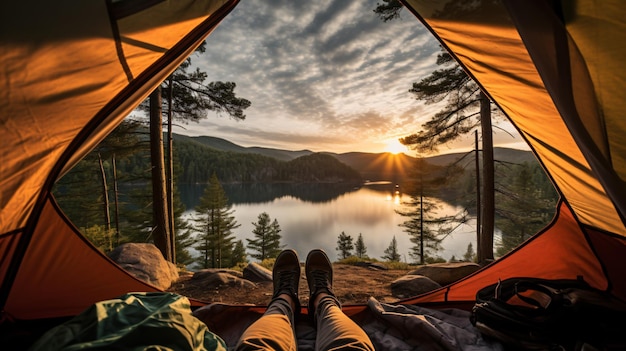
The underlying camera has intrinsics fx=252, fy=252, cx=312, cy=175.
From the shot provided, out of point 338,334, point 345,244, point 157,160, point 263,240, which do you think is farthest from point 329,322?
point 345,244

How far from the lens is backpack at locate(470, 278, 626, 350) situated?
1.39 metres

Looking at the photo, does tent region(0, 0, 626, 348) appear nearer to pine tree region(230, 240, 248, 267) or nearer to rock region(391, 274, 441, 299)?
rock region(391, 274, 441, 299)

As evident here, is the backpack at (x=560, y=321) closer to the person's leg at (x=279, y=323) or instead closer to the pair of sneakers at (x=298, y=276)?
the pair of sneakers at (x=298, y=276)

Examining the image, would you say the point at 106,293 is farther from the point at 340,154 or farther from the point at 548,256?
the point at 340,154

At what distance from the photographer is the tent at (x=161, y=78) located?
0.98 metres

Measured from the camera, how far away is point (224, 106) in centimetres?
638

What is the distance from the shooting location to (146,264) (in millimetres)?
4457

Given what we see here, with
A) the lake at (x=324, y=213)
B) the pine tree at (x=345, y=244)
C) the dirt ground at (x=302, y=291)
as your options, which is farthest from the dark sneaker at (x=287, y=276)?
the lake at (x=324, y=213)

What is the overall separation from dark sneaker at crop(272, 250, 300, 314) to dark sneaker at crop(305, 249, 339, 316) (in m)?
0.12

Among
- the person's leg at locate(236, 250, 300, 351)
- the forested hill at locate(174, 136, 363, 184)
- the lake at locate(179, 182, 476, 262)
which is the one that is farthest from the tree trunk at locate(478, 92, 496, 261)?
the forested hill at locate(174, 136, 363, 184)

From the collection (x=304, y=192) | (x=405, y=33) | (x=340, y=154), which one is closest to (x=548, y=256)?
(x=405, y=33)

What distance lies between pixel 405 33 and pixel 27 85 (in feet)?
13.2

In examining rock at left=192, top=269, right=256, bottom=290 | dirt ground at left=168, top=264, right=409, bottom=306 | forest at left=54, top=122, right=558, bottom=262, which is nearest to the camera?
dirt ground at left=168, top=264, right=409, bottom=306

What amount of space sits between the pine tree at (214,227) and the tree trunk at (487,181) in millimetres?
17349
